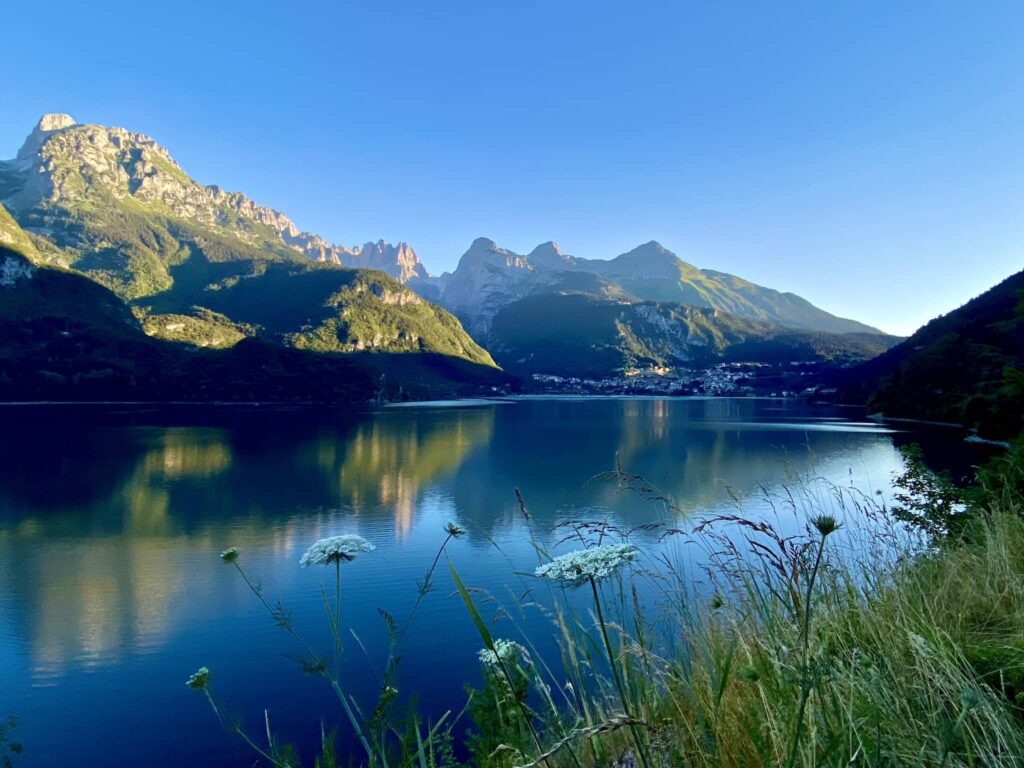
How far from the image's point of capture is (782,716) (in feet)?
7.48

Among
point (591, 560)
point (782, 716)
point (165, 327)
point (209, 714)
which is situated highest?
point (165, 327)

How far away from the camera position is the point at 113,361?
132m

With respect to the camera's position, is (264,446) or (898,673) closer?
(898,673)

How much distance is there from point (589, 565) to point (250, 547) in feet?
83.5

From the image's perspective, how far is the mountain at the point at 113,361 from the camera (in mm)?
124375

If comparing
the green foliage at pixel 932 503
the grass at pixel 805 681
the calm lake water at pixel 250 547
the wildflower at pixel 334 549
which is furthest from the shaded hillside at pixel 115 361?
the grass at pixel 805 681

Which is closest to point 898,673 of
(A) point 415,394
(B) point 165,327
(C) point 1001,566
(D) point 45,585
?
(C) point 1001,566

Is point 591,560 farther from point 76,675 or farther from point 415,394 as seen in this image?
point 415,394

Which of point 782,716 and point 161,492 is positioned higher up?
point 782,716

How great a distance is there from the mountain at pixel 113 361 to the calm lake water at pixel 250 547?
73.5 m

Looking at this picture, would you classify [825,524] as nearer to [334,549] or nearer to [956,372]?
[334,549]

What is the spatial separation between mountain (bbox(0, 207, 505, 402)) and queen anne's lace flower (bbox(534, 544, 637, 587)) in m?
145

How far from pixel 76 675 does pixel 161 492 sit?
24.1 metres

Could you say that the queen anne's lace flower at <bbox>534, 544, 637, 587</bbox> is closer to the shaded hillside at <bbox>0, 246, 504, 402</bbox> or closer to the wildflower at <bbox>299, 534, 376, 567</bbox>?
the wildflower at <bbox>299, 534, 376, 567</bbox>
